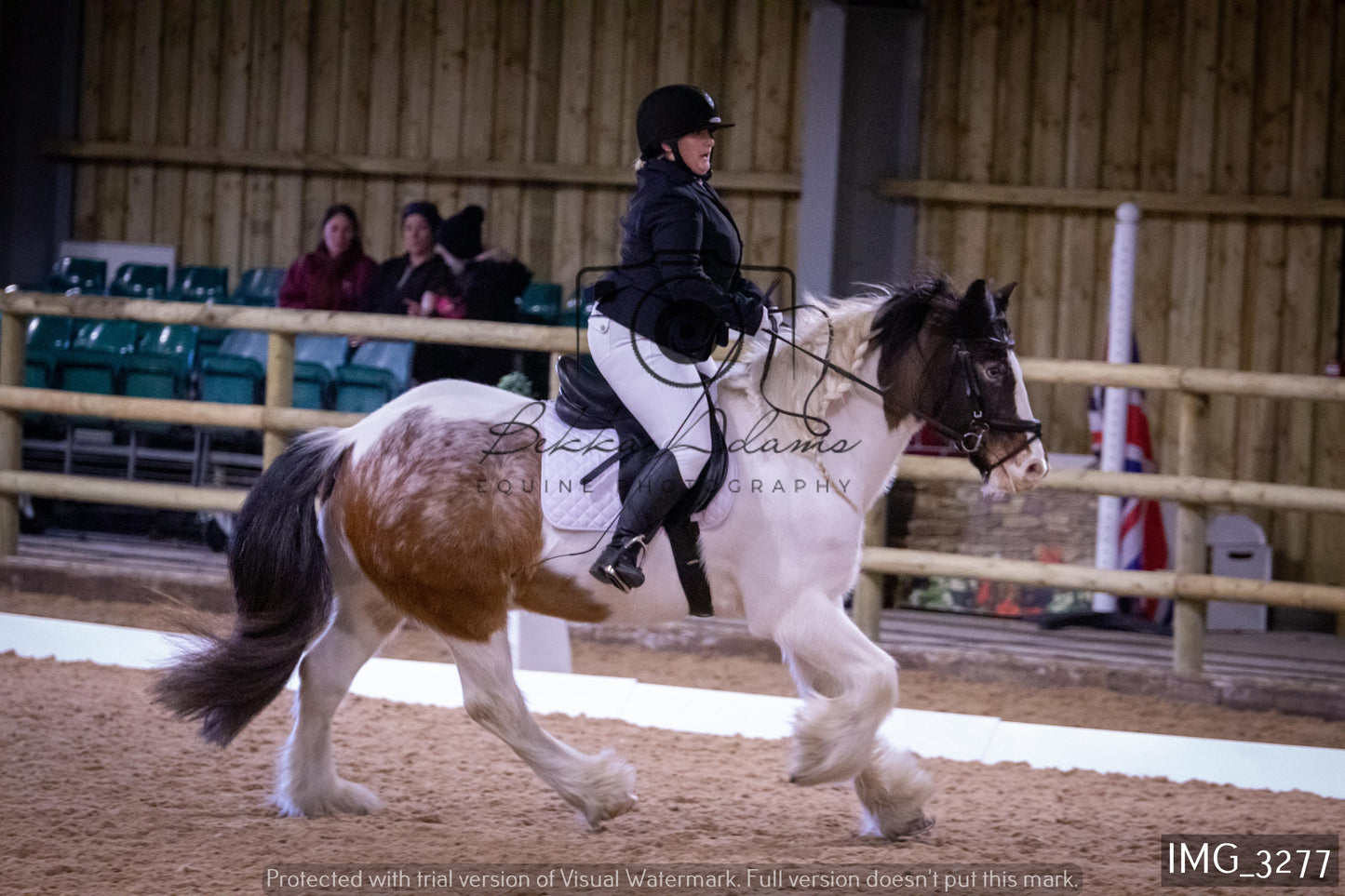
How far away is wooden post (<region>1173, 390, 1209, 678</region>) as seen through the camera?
5523mm

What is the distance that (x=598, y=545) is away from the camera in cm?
346

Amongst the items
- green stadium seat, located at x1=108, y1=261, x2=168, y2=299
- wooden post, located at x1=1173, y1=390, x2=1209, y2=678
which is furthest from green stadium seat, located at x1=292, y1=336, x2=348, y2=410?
wooden post, located at x1=1173, y1=390, x2=1209, y2=678

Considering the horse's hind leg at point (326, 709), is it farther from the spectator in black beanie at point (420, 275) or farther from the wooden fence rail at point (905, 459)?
the spectator in black beanie at point (420, 275)

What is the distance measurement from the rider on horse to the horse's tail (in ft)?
2.57

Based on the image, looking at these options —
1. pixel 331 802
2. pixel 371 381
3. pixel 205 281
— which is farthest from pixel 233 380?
pixel 331 802

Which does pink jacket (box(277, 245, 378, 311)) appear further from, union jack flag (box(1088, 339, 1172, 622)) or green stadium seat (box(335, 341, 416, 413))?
union jack flag (box(1088, 339, 1172, 622))

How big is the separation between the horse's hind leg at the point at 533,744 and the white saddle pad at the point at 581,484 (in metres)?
0.39

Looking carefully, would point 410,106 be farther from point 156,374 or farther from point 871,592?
point 871,592

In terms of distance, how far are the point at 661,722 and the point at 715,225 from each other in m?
2.18

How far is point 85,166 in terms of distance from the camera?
11195 millimetres

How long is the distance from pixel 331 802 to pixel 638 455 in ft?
4.08

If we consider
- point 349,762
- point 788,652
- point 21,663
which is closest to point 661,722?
point 349,762

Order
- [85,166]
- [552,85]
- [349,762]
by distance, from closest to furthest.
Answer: [349,762]
[552,85]
[85,166]

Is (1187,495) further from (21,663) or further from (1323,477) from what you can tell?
(21,663)
